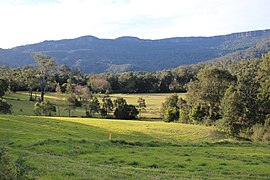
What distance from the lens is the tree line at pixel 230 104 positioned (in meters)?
57.0

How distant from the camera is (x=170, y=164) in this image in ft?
66.0

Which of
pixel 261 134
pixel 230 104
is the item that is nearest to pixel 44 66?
pixel 230 104

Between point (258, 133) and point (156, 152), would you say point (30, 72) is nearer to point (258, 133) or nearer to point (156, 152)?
point (258, 133)

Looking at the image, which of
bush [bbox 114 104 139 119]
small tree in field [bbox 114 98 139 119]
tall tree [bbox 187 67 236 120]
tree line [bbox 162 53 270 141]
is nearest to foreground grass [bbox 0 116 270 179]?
tree line [bbox 162 53 270 141]

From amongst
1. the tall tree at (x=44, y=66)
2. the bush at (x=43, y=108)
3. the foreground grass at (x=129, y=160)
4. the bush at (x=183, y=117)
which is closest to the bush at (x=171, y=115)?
the bush at (x=183, y=117)

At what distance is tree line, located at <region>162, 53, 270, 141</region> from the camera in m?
57.0

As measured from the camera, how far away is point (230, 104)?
57.8 m

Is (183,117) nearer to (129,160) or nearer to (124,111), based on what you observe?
(124,111)

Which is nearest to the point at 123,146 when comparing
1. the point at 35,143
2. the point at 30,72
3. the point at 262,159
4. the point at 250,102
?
the point at 35,143

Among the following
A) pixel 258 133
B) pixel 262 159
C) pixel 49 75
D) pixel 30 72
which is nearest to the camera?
pixel 262 159

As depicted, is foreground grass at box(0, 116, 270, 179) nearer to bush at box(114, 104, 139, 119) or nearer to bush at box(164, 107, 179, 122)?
bush at box(164, 107, 179, 122)

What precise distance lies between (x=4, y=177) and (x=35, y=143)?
49.9 ft

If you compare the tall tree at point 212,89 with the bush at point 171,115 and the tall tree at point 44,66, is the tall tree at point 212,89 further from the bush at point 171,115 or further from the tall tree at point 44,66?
the tall tree at point 44,66

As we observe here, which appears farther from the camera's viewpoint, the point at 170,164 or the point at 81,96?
the point at 81,96
